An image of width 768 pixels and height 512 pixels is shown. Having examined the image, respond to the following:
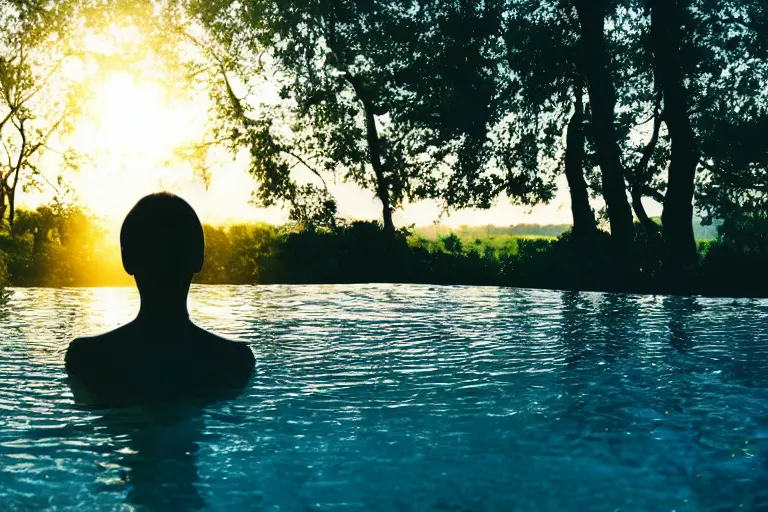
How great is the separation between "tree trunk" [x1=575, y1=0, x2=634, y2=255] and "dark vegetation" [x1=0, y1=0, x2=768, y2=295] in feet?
0.21

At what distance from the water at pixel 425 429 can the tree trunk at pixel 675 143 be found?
450 inches

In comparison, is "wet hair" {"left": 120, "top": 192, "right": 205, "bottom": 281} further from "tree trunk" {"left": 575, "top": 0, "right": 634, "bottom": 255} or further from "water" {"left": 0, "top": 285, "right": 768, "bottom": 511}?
"tree trunk" {"left": 575, "top": 0, "right": 634, "bottom": 255}

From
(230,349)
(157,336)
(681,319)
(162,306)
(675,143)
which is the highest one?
(675,143)

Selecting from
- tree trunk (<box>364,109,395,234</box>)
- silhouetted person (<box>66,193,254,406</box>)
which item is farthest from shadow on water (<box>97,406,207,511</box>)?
tree trunk (<box>364,109,395,234</box>)

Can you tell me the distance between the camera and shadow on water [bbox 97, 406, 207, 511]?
13.6ft

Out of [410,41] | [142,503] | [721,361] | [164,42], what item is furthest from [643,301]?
[164,42]

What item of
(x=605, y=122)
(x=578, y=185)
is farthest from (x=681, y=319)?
(x=578, y=185)

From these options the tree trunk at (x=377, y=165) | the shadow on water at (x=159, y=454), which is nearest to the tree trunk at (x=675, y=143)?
the tree trunk at (x=377, y=165)

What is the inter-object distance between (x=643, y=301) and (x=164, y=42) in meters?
23.3

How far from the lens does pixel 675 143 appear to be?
21.9 m

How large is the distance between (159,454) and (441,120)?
22.0 meters

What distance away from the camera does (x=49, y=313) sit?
1380cm

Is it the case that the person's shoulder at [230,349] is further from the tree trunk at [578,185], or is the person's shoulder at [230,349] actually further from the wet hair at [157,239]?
the tree trunk at [578,185]

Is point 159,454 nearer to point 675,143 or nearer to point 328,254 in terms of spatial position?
point 675,143
